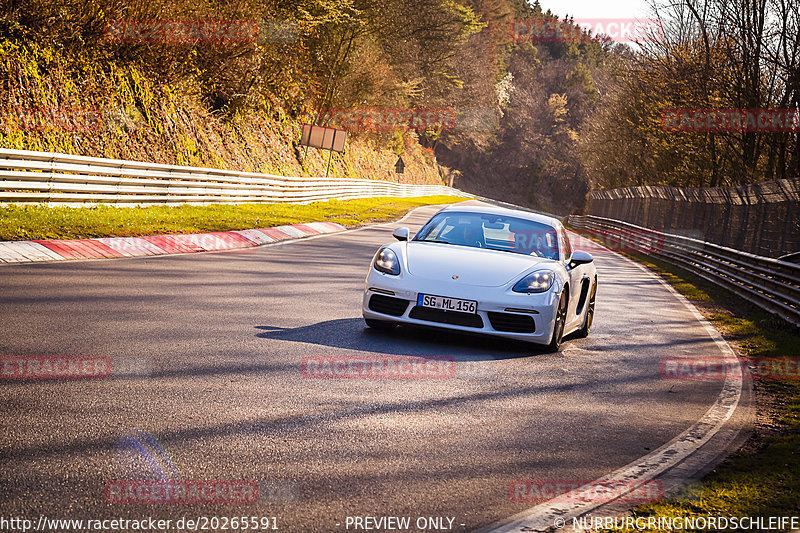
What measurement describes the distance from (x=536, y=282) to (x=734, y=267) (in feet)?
36.9

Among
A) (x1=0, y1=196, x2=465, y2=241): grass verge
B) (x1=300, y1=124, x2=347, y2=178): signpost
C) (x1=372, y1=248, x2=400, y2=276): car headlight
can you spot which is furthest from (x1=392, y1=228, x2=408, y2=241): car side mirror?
(x1=300, y1=124, x2=347, y2=178): signpost

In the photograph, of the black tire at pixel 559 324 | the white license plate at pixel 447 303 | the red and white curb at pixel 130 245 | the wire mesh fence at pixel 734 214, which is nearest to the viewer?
the white license plate at pixel 447 303

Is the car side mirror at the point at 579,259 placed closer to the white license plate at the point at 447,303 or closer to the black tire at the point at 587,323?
the black tire at the point at 587,323

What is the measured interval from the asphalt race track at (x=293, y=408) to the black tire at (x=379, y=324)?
106 mm

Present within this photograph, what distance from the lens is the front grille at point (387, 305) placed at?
8.26 meters

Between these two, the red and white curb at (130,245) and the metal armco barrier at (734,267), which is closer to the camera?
the red and white curb at (130,245)

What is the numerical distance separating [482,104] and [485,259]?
280ft

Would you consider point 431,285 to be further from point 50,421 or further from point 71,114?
point 71,114

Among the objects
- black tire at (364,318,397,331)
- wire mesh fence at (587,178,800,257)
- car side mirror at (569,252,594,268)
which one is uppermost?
wire mesh fence at (587,178,800,257)

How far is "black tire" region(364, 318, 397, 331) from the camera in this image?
8617 millimetres

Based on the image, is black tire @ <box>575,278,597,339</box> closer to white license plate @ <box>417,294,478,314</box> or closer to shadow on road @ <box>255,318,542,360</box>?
shadow on road @ <box>255,318,542,360</box>

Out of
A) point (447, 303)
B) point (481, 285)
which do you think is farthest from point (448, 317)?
point (481, 285)

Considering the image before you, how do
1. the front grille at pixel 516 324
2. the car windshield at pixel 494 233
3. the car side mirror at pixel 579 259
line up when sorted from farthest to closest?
1. the car windshield at pixel 494 233
2. the car side mirror at pixel 579 259
3. the front grille at pixel 516 324

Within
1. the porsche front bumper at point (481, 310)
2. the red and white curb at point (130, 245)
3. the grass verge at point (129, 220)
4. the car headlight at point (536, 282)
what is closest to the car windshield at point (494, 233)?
the car headlight at point (536, 282)
